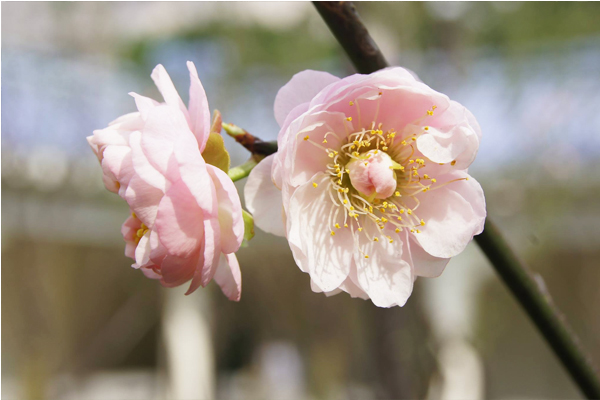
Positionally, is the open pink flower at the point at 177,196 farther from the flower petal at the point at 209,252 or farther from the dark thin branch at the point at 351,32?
the dark thin branch at the point at 351,32

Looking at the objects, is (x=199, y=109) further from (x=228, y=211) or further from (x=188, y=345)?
(x=188, y=345)

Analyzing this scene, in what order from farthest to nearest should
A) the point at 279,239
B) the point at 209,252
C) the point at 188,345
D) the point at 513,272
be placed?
the point at 188,345
the point at 279,239
the point at 513,272
the point at 209,252

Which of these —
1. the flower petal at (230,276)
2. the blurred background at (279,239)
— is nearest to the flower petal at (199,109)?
the flower petal at (230,276)

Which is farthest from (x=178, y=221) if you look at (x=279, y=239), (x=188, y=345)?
(x=188, y=345)

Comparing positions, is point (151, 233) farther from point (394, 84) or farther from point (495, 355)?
point (495, 355)

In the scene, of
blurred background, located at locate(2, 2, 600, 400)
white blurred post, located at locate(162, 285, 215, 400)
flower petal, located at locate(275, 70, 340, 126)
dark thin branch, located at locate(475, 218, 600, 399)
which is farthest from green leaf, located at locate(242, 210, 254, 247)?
white blurred post, located at locate(162, 285, 215, 400)

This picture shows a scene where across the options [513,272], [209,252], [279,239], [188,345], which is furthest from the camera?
[188,345]
